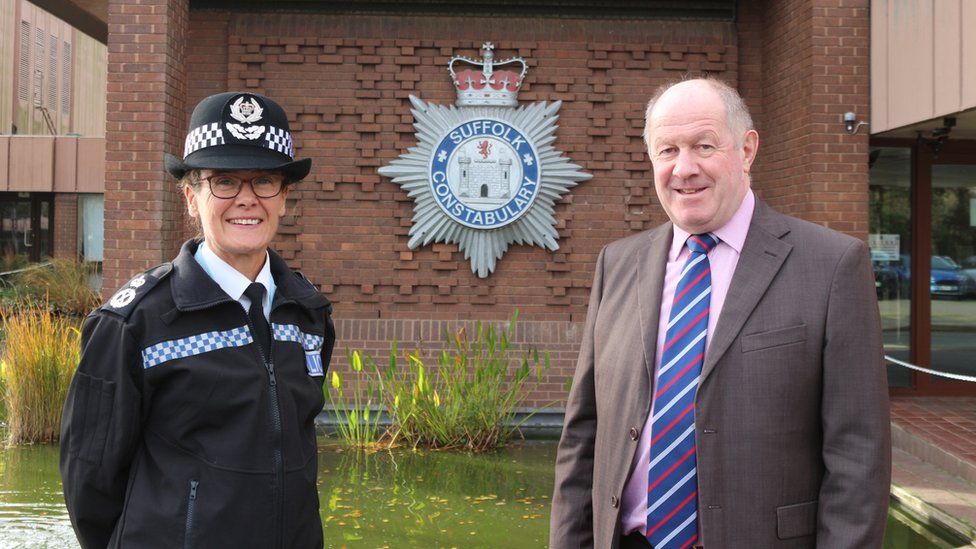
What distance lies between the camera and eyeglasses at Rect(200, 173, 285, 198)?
2463 millimetres

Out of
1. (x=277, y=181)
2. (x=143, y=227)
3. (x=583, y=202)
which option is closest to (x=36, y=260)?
(x=143, y=227)

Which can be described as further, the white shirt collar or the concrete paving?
the concrete paving

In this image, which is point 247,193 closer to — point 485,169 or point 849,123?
point 485,169

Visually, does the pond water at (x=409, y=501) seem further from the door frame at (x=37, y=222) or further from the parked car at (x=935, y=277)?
the door frame at (x=37, y=222)

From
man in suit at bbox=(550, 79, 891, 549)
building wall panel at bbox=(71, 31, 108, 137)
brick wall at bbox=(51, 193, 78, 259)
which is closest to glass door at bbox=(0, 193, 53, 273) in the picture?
brick wall at bbox=(51, 193, 78, 259)

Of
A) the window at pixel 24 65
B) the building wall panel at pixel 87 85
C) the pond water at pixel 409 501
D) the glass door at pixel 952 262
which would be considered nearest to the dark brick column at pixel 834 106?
the glass door at pixel 952 262

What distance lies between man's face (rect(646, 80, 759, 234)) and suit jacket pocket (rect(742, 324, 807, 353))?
0.33 metres

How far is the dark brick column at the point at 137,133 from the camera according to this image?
26.3 ft

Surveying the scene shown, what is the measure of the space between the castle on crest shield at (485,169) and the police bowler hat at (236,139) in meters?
6.06

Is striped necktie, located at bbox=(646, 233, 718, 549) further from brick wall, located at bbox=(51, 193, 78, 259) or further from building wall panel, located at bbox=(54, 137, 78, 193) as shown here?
brick wall, located at bbox=(51, 193, 78, 259)

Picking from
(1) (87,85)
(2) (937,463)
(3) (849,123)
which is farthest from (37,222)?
(2) (937,463)

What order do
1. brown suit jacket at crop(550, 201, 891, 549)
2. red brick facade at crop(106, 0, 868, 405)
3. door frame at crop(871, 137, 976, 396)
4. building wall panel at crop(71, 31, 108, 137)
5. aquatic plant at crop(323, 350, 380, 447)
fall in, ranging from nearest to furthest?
brown suit jacket at crop(550, 201, 891, 549), aquatic plant at crop(323, 350, 380, 447), red brick facade at crop(106, 0, 868, 405), door frame at crop(871, 137, 976, 396), building wall panel at crop(71, 31, 108, 137)

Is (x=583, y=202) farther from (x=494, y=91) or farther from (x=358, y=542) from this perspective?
(x=358, y=542)

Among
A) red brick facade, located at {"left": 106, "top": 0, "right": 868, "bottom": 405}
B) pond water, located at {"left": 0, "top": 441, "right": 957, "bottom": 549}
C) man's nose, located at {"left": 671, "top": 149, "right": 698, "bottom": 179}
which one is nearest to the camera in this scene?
man's nose, located at {"left": 671, "top": 149, "right": 698, "bottom": 179}
